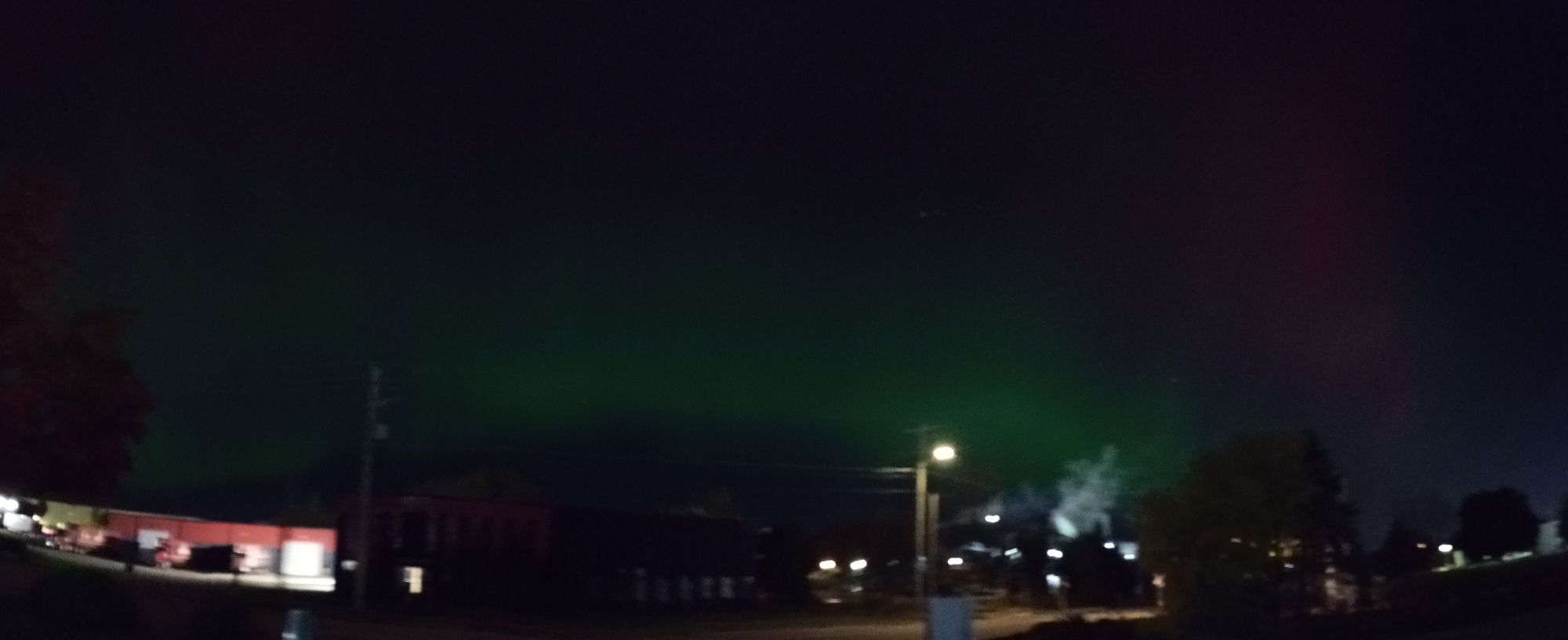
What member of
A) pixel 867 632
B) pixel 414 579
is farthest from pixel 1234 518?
pixel 414 579

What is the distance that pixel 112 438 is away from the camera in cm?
2727

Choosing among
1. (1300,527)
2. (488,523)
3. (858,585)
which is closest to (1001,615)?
(1300,527)

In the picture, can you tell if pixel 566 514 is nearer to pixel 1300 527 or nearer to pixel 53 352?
pixel 1300 527

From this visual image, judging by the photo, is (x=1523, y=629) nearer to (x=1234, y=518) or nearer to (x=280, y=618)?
(x=280, y=618)

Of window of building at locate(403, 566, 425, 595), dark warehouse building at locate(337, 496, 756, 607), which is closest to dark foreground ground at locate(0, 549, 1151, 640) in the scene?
dark warehouse building at locate(337, 496, 756, 607)

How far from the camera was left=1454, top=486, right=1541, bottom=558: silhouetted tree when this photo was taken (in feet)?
313

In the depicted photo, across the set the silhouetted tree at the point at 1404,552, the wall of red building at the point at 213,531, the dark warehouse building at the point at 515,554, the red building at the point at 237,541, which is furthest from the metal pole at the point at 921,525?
the silhouetted tree at the point at 1404,552

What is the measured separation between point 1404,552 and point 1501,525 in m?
15.5

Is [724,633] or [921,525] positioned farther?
[921,525]

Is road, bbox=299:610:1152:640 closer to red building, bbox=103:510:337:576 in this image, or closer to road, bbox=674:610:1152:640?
road, bbox=674:610:1152:640

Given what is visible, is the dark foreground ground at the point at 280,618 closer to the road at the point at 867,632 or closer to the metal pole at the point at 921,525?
the road at the point at 867,632

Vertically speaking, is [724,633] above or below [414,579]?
below

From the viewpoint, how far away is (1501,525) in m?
95.3

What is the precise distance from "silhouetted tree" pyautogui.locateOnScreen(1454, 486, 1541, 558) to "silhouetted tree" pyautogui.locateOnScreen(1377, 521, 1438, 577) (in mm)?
5862
